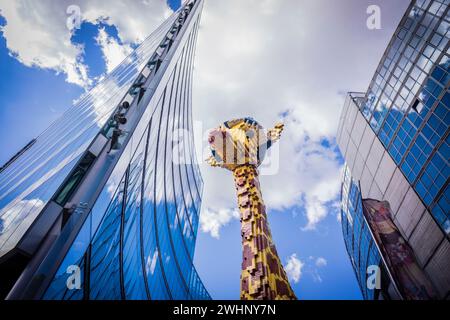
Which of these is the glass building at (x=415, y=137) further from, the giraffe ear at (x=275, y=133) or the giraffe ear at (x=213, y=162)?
the giraffe ear at (x=213, y=162)

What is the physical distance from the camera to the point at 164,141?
66.5ft

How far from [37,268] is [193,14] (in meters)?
21.8

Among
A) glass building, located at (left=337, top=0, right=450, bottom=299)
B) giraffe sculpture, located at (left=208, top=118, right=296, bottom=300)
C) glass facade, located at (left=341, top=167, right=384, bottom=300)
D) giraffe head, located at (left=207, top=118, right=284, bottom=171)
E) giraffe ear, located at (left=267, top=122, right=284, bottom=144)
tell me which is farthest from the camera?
glass facade, located at (left=341, top=167, right=384, bottom=300)

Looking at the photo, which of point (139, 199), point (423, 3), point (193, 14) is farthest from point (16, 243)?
point (423, 3)

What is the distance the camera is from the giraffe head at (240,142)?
12.3 m

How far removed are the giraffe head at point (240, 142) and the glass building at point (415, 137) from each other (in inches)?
371

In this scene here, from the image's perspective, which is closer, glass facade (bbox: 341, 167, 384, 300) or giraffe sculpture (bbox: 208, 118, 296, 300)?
→ giraffe sculpture (bbox: 208, 118, 296, 300)

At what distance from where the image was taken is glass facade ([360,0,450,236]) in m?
16.1

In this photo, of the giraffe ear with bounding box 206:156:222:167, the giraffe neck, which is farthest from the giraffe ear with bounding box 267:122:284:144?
the giraffe ear with bounding box 206:156:222:167

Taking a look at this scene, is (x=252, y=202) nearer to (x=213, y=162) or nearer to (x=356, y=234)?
(x=213, y=162)

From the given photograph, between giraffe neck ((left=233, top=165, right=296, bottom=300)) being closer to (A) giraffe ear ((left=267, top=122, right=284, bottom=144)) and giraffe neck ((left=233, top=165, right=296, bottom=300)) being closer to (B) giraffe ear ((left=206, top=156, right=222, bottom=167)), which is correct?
(B) giraffe ear ((left=206, top=156, right=222, bottom=167))

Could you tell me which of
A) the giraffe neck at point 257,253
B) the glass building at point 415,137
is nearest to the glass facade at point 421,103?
the glass building at point 415,137

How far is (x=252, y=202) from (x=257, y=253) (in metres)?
2.44

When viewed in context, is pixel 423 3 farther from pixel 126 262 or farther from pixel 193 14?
pixel 126 262
